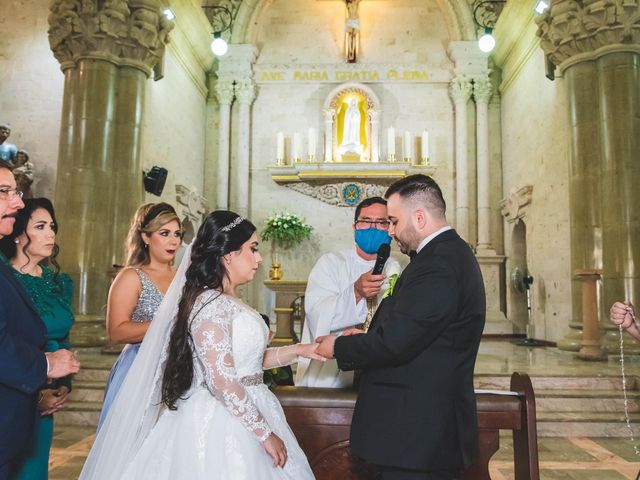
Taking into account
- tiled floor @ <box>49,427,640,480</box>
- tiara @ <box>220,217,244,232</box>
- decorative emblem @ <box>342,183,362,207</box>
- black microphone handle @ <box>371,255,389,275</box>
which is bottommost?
tiled floor @ <box>49,427,640,480</box>

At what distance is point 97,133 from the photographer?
7.82 metres

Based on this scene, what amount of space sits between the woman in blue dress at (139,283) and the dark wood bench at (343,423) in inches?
34.0

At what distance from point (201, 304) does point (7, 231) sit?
2.60ft

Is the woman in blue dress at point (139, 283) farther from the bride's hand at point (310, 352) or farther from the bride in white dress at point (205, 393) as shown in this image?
the bride's hand at point (310, 352)

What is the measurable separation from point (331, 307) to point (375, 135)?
9.51m

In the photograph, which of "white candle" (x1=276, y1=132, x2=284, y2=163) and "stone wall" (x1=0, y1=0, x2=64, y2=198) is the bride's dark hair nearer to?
"stone wall" (x1=0, y1=0, x2=64, y2=198)

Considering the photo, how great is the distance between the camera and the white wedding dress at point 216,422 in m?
2.07

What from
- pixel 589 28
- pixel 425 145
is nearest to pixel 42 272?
pixel 589 28

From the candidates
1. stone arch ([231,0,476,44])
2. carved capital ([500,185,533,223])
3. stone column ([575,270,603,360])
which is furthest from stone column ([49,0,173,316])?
carved capital ([500,185,533,223])

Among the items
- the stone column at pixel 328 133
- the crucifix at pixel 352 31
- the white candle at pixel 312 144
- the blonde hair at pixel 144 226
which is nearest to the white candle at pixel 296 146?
the white candle at pixel 312 144

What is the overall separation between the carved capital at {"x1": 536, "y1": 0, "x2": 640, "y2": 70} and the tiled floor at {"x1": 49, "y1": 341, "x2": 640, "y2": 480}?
449cm

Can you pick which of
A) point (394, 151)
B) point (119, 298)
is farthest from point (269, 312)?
point (119, 298)

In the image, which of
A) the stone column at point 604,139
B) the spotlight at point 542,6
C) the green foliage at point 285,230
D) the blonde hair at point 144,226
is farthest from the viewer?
the green foliage at point 285,230

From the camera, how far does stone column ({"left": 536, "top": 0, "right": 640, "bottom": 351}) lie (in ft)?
24.2
